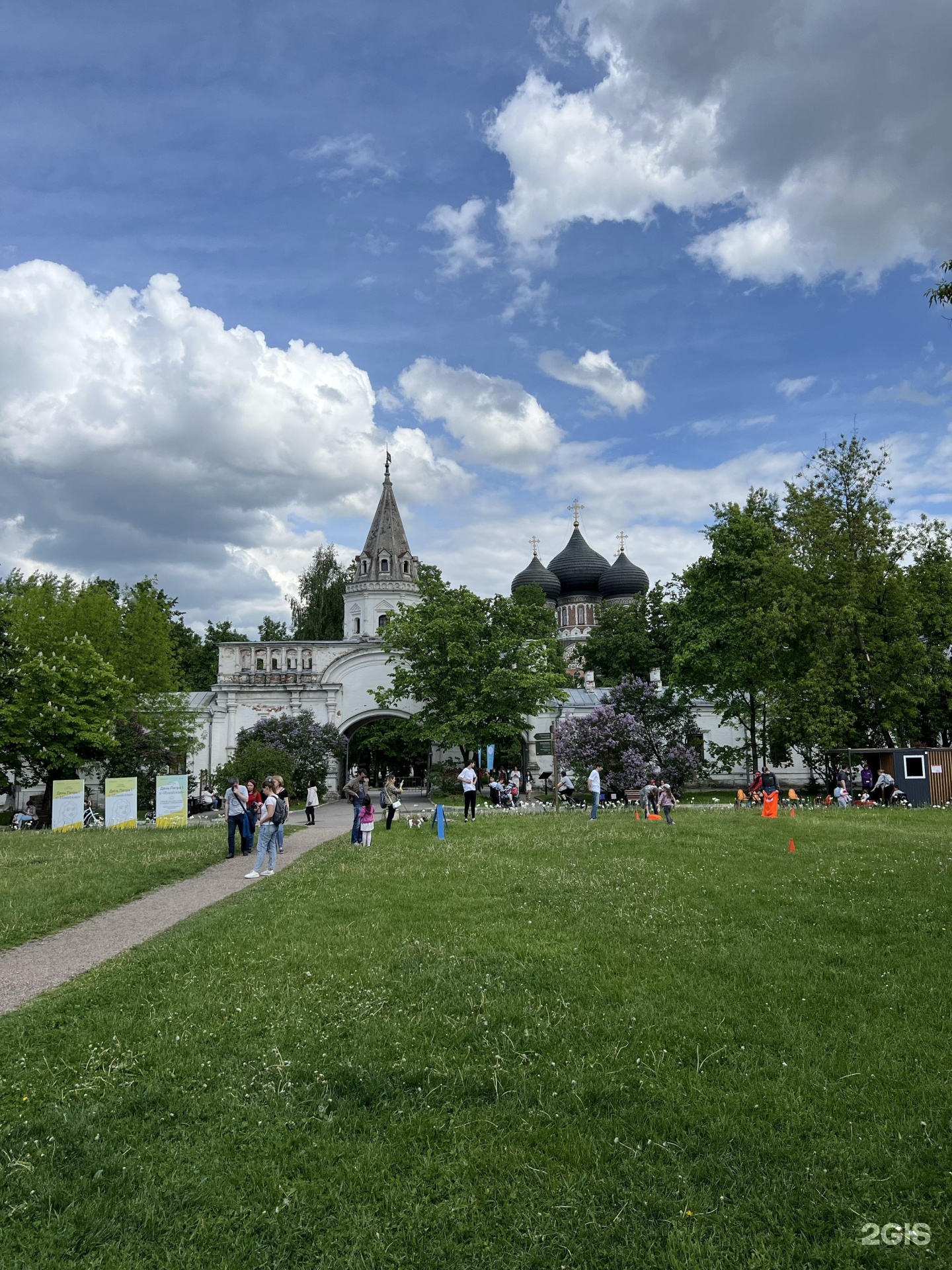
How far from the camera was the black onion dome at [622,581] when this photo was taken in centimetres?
8306

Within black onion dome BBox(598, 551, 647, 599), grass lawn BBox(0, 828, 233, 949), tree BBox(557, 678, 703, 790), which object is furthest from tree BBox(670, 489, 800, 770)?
black onion dome BBox(598, 551, 647, 599)

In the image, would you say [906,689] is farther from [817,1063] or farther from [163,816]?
[817,1063]

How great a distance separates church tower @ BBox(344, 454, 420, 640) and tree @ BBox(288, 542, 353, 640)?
10917 millimetres

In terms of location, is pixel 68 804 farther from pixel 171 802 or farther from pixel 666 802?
pixel 666 802

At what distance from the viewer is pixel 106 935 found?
10945 mm

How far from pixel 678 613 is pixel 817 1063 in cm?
3494

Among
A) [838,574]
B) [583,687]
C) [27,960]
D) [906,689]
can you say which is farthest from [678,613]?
[27,960]

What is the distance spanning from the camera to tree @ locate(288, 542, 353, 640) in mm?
62875

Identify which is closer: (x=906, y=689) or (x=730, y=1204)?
(x=730, y=1204)

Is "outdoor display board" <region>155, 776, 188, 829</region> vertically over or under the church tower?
under

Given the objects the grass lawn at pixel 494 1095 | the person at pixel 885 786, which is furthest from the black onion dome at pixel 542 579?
the grass lawn at pixel 494 1095

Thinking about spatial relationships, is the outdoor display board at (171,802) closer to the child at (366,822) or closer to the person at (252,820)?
the person at (252,820)

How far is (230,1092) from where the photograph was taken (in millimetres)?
5883

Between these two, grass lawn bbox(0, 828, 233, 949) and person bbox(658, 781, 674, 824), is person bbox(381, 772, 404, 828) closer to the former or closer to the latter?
grass lawn bbox(0, 828, 233, 949)
